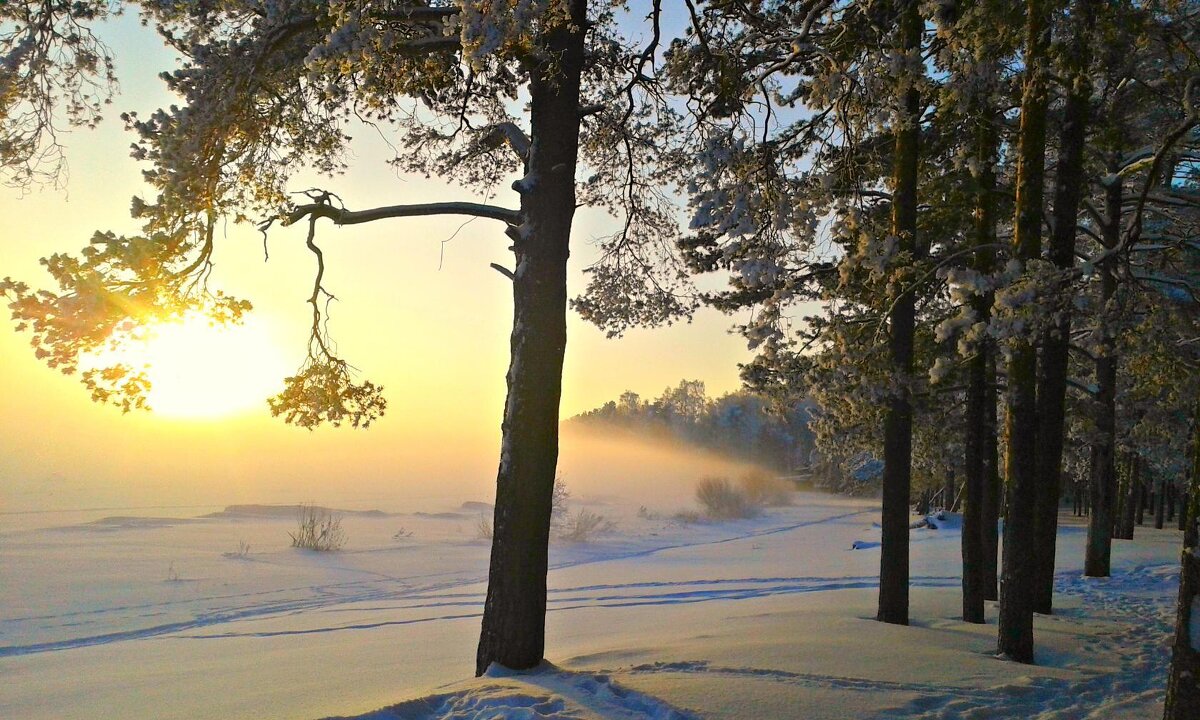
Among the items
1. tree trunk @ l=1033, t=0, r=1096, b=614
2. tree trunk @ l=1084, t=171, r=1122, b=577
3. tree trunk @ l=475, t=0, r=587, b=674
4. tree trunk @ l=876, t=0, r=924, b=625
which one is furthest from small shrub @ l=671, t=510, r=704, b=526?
tree trunk @ l=475, t=0, r=587, b=674

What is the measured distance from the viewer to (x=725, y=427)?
4146 inches

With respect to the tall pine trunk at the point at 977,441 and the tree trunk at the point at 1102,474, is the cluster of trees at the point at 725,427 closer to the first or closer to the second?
the tree trunk at the point at 1102,474

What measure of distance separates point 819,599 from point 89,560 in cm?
1648

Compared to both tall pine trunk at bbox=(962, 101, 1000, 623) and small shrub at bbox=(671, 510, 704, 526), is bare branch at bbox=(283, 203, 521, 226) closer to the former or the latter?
tall pine trunk at bbox=(962, 101, 1000, 623)

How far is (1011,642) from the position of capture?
7.41 meters

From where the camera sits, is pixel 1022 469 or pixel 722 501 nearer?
pixel 1022 469

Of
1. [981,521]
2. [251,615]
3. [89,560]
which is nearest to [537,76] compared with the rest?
[981,521]

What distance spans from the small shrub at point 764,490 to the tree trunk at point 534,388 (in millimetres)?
42698

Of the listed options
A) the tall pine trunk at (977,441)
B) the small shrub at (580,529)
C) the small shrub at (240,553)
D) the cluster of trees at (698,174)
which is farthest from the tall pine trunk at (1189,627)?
the small shrub at (580,529)

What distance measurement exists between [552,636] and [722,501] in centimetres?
3295

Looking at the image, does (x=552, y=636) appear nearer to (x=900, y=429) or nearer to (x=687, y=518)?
(x=900, y=429)

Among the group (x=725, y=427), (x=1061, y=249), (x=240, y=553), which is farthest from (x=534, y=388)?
(x=725, y=427)

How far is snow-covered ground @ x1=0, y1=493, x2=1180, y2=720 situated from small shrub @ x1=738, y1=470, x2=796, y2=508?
26172 mm

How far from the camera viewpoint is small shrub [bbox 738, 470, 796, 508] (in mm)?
50219
